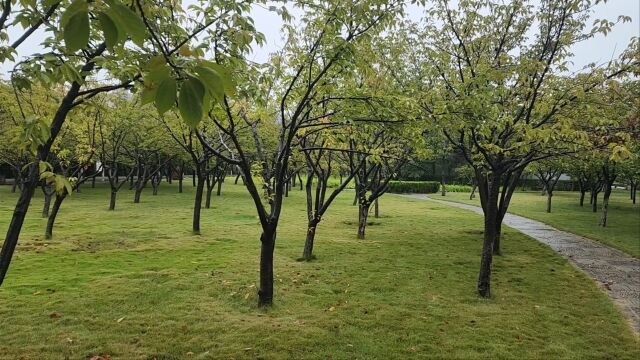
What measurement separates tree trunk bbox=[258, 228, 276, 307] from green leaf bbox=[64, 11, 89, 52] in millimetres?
6006

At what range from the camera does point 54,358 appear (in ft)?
17.0

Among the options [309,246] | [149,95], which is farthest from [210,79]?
[309,246]

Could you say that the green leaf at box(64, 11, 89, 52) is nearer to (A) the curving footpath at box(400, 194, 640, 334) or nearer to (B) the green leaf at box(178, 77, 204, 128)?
(B) the green leaf at box(178, 77, 204, 128)

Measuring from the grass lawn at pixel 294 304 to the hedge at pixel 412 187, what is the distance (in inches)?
1280

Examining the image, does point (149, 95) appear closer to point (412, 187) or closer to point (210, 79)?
point (210, 79)

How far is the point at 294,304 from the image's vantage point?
7621mm

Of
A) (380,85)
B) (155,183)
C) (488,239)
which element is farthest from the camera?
(155,183)

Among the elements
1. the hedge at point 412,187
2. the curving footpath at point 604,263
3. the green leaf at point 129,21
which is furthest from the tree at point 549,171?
the hedge at point 412,187

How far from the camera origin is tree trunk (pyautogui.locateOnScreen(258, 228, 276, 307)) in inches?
282

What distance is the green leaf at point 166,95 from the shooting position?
123cm

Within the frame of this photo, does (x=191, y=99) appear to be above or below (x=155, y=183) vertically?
above

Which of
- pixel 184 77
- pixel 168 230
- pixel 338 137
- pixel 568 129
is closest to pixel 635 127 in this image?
pixel 568 129

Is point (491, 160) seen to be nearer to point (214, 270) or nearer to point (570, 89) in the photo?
point (570, 89)

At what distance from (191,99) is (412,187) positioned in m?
48.1
